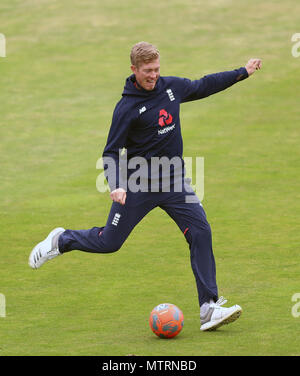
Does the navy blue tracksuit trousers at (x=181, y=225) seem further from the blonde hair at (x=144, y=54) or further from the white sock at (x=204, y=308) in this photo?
the blonde hair at (x=144, y=54)

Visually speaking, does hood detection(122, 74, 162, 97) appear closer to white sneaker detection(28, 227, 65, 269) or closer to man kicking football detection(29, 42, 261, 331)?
man kicking football detection(29, 42, 261, 331)

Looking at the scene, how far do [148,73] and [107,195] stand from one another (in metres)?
Result: 7.14

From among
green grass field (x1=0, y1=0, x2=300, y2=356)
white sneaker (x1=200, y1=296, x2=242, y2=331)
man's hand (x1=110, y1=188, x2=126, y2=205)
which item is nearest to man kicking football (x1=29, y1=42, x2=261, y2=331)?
white sneaker (x1=200, y1=296, x2=242, y2=331)

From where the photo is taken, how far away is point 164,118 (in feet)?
29.2

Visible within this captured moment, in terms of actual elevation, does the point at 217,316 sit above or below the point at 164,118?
below

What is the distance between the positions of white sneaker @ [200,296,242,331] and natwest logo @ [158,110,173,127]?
75.8 inches

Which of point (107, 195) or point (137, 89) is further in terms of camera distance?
point (107, 195)

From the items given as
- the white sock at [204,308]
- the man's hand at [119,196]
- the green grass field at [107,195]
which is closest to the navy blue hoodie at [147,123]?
the man's hand at [119,196]

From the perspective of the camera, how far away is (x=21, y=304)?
10.1 metres

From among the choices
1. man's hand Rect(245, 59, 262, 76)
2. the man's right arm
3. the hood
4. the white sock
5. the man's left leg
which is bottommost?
the white sock

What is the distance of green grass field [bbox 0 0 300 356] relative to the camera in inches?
361

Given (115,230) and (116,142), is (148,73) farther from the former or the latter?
(115,230)

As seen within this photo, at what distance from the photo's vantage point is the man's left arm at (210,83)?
9.19 metres

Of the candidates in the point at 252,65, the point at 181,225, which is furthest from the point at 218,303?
the point at 252,65
